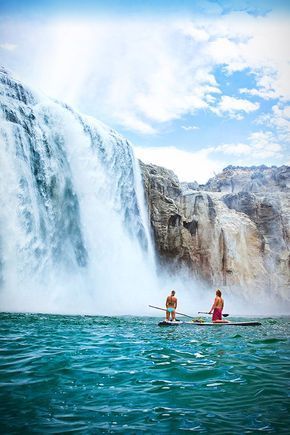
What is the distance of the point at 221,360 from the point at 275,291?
107 feet

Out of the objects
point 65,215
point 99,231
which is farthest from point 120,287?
point 65,215

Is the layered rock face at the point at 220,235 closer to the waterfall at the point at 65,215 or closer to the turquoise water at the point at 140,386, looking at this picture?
the waterfall at the point at 65,215

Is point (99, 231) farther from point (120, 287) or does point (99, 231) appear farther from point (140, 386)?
point (140, 386)

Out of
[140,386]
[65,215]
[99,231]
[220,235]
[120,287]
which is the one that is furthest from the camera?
[220,235]

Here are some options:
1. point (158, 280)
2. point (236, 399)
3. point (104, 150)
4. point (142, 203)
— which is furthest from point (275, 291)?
point (236, 399)

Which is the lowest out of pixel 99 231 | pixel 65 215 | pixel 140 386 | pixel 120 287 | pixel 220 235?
pixel 140 386

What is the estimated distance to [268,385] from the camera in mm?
5359

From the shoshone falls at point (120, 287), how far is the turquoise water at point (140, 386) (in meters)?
Answer: 0.03

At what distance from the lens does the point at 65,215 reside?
72.4ft

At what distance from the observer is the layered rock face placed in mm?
32312

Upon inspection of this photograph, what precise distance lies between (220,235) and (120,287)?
562 inches

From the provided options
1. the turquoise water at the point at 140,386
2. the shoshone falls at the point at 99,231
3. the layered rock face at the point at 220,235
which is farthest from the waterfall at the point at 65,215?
the turquoise water at the point at 140,386

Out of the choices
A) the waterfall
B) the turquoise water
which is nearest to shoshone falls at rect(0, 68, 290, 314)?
the waterfall

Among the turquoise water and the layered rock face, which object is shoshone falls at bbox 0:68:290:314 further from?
the turquoise water
